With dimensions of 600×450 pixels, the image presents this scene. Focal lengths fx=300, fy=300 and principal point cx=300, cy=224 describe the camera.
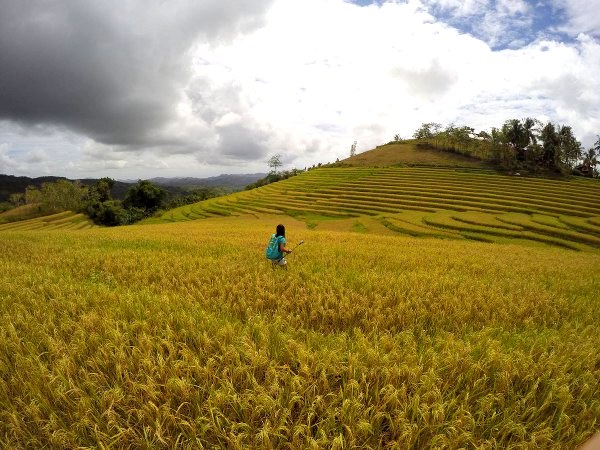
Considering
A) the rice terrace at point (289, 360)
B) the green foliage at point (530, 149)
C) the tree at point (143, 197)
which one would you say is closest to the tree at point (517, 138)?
the green foliage at point (530, 149)

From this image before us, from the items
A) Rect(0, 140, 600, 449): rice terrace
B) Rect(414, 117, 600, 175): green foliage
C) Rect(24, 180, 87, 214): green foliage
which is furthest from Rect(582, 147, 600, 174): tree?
Rect(24, 180, 87, 214): green foliage

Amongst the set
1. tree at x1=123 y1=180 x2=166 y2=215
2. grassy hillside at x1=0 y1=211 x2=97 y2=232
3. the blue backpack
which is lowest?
grassy hillside at x1=0 y1=211 x2=97 y2=232

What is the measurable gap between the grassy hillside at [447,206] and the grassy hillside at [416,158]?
8959mm

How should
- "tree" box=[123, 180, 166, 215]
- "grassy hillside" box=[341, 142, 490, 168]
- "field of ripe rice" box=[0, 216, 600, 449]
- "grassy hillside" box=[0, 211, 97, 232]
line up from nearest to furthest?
"field of ripe rice" box=[0, 216, 600, 449], "grassy hillside" box=[0, 211, 97, 232], "grassy hillside" box=[341, 142, 490, 168], "tree" box=[123, 180, 166, 215]

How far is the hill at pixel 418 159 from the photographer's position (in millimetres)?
66450

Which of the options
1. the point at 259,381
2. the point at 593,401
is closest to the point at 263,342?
the point at 259,381

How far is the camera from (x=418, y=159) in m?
72.1

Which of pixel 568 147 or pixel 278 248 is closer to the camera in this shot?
pixel 278 248

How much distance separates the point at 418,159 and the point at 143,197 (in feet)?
235

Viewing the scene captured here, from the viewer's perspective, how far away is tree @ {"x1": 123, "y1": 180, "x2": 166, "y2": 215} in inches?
3159

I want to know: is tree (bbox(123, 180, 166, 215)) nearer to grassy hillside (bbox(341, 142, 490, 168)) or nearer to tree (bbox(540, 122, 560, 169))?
grassy hillside (bbox(341, 142, 490, 168))

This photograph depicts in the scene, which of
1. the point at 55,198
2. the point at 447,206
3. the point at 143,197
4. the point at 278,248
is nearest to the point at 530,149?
the point at 447,206

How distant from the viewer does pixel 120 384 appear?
261 centimetres

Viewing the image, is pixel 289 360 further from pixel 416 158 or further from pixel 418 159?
pixel 416 158
